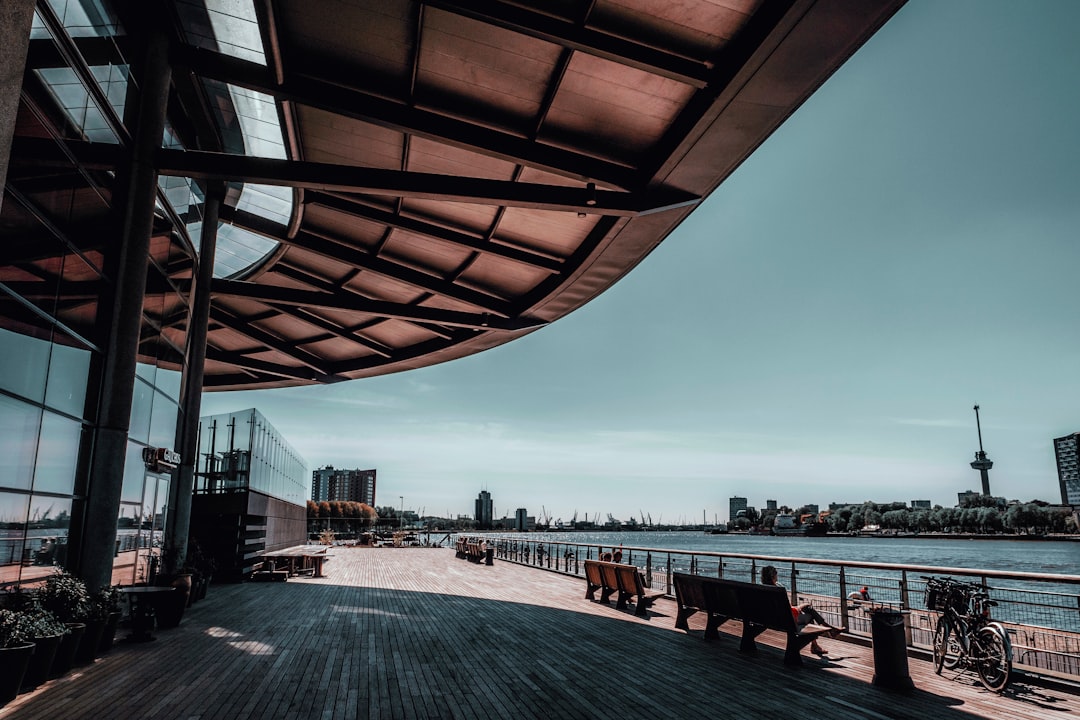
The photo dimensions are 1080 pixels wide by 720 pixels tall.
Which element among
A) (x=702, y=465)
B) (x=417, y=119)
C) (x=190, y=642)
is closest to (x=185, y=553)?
(x=190, y=642)

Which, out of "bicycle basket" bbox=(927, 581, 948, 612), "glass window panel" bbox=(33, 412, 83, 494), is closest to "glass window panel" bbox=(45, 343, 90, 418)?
"glass window panel" bbox=(33, 412, 83, 494)

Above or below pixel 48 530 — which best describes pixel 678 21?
above

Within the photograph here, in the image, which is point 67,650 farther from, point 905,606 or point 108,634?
point 905,606

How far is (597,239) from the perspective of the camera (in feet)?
45.1

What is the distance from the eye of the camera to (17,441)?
7.77 metres

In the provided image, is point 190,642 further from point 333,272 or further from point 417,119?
point 333,272

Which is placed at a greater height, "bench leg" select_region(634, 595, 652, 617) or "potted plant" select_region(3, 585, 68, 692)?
"potted plant" select_region(3, 585, 68, 692)

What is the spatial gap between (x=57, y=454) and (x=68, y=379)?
3.27 feet

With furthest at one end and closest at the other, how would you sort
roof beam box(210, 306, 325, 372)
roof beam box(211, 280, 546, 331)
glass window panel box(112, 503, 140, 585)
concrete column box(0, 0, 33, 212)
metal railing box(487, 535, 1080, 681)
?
1. roof beam box(210, 306, 325, 372)
2. roof beam box(211, 280, 546, 331)
3. glass window panel box(112, 503, 140, 585)
4. metal railing box(487, 535, 1080, 681)
5. concrete column box(0, 0, 33, 212)

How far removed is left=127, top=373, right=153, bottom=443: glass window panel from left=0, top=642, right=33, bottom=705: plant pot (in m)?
5.72

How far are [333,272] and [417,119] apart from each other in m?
10.6

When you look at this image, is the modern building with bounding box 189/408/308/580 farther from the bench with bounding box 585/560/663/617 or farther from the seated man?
the seated man

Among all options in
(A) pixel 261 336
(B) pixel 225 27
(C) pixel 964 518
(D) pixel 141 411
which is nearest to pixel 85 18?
(B) pixel 225 27

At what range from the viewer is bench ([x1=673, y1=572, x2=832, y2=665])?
827 cm
